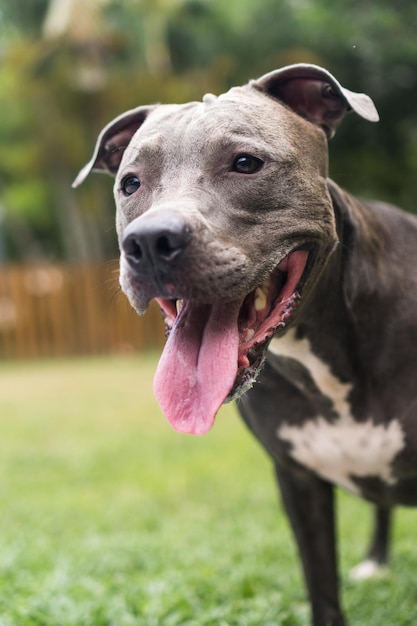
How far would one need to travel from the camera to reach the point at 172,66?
20.2m

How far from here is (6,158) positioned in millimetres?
22422

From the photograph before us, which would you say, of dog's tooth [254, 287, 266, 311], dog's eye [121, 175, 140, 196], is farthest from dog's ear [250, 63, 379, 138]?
dog's tooth [254, 287, 266, 311]

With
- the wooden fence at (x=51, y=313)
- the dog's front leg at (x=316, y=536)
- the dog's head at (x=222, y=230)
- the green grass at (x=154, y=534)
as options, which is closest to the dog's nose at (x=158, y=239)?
the dog's head at (x=222, y=230)

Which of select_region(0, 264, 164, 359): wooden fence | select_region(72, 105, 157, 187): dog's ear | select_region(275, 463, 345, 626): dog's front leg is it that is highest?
select_region(72, 105, 157, 187): dog's ear

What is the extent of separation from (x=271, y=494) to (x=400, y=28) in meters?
10.7

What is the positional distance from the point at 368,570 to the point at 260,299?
213cm

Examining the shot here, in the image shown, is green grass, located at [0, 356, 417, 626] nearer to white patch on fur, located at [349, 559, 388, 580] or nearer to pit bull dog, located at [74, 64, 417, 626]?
white patch on fur, located at [349, 559, 388, 580]

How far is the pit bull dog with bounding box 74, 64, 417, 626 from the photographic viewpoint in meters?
2.56

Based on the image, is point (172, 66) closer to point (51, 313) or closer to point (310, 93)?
point (51, 313)

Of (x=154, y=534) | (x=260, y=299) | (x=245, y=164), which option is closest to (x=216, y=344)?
(x=260, y=299)

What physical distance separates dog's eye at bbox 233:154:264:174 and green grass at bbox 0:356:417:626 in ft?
6.19

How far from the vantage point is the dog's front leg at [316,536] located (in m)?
3.47

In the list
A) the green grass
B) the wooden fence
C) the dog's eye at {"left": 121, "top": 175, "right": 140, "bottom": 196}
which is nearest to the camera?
the dog's eye at {"left": 121, "top": 175, "right": 140, "bottom": 196}

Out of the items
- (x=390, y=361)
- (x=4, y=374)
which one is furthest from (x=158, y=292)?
(x=4, y=374)
